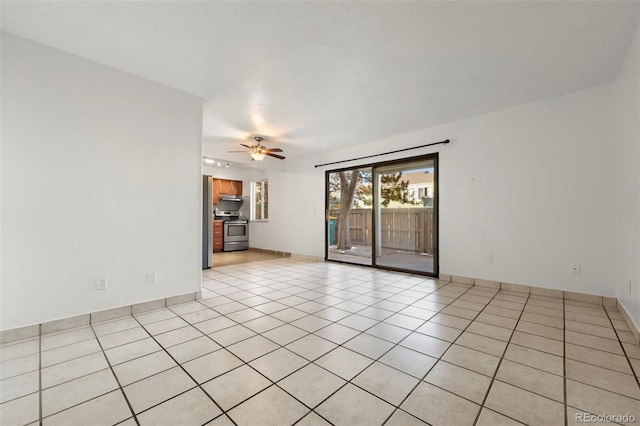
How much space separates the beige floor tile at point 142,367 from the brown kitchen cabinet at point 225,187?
6.64 m

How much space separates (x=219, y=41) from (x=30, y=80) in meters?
1.69

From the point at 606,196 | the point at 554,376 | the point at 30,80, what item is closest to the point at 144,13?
the point at 30,80

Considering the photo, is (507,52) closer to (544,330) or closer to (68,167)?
(544,330)

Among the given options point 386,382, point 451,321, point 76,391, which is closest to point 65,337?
point 76,391

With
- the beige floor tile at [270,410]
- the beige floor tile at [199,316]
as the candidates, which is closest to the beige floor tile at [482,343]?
the beige floor tile at [270,410]

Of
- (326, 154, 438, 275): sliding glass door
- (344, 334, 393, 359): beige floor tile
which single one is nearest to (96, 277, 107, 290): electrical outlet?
(344, 334, 393, 359): beige floor tile

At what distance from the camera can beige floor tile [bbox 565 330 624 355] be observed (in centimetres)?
204

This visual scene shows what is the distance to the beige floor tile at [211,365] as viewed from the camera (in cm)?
170

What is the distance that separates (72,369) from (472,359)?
9.14ft

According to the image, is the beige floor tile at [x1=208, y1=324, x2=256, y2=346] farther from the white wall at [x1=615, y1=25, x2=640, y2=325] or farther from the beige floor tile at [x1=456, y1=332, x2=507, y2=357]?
the white wall at [x1=615, y1=25, x2=640, y2=325]

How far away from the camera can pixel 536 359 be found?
74.3 inches

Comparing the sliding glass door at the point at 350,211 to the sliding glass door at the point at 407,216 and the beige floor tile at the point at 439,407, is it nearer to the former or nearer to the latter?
the sliding glass door at the point at 407,216

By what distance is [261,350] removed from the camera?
2.02 m

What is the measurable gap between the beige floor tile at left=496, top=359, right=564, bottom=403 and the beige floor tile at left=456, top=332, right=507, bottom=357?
0.18 meters
